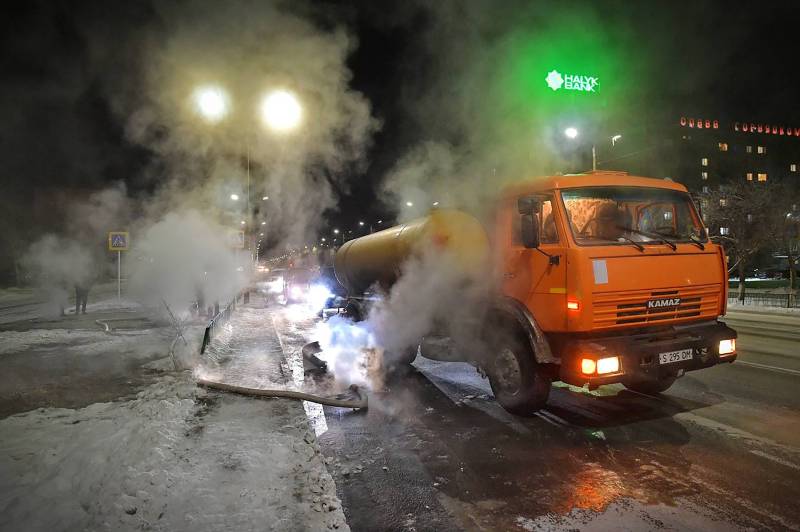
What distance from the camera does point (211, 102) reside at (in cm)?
1089

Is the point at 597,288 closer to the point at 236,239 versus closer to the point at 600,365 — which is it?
the point at 600,365

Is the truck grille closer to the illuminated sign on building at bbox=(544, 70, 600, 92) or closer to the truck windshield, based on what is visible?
the truck windshield

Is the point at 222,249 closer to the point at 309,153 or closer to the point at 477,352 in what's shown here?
the point at 309,153

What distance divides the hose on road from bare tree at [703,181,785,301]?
20363 millimetres

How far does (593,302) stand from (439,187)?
5703mm

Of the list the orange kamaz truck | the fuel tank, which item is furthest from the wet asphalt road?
the fuel tank

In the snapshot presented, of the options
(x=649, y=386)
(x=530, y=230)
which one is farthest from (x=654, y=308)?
(x=649, y=386)

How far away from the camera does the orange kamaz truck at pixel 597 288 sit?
14.7ft

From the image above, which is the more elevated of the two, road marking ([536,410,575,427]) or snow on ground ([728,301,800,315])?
snow on ground ([728,301,800,315])

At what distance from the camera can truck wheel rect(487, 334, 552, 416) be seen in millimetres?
4945

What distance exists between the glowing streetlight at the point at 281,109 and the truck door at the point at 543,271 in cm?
744

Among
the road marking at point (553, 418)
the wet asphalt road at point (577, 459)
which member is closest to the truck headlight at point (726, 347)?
the wet asphalt road at point (577, 459)

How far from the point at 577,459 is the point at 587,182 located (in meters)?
2.85

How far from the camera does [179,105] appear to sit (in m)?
11.0
